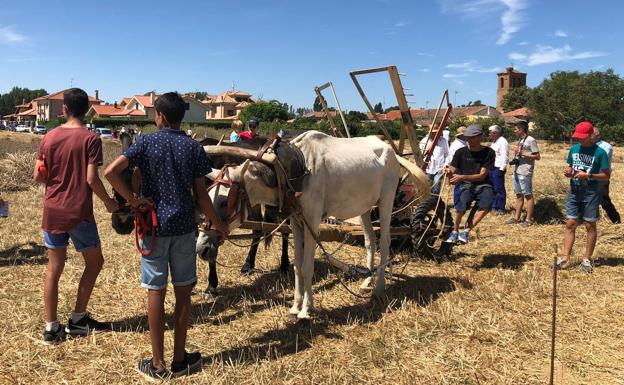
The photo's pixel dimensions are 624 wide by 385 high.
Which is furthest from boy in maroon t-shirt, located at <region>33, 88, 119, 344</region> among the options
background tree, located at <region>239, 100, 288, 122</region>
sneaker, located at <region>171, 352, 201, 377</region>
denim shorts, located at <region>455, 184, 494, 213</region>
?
background tree, located at <region>239, 100, 288, 122</region>

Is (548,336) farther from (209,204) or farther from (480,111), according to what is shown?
(480,111)

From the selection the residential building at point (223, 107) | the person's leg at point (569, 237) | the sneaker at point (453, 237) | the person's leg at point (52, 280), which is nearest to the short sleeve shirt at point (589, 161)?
the person's leg at point (569, 237)

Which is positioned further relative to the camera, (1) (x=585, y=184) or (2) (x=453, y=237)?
(2) (x=453, y=237)

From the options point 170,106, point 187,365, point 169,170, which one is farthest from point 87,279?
point 170,106

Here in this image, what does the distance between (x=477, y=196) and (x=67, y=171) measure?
5.38 m

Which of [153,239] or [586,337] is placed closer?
[153,239]

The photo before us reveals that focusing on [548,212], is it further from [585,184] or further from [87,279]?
[87,279]

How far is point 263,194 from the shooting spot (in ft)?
14.6

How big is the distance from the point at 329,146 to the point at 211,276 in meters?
2.03

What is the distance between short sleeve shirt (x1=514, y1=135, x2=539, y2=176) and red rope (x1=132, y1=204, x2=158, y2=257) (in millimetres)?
8312

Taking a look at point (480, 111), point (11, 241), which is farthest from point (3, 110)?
point (11, 241)

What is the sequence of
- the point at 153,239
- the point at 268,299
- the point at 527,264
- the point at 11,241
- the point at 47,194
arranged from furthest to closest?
the point at 11,241 → the point at 527,264 → the point at 268,299 → the point at 47,194 → the point at 153,239

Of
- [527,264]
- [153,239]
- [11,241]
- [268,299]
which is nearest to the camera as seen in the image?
[153,239]

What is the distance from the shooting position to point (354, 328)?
4734mm
